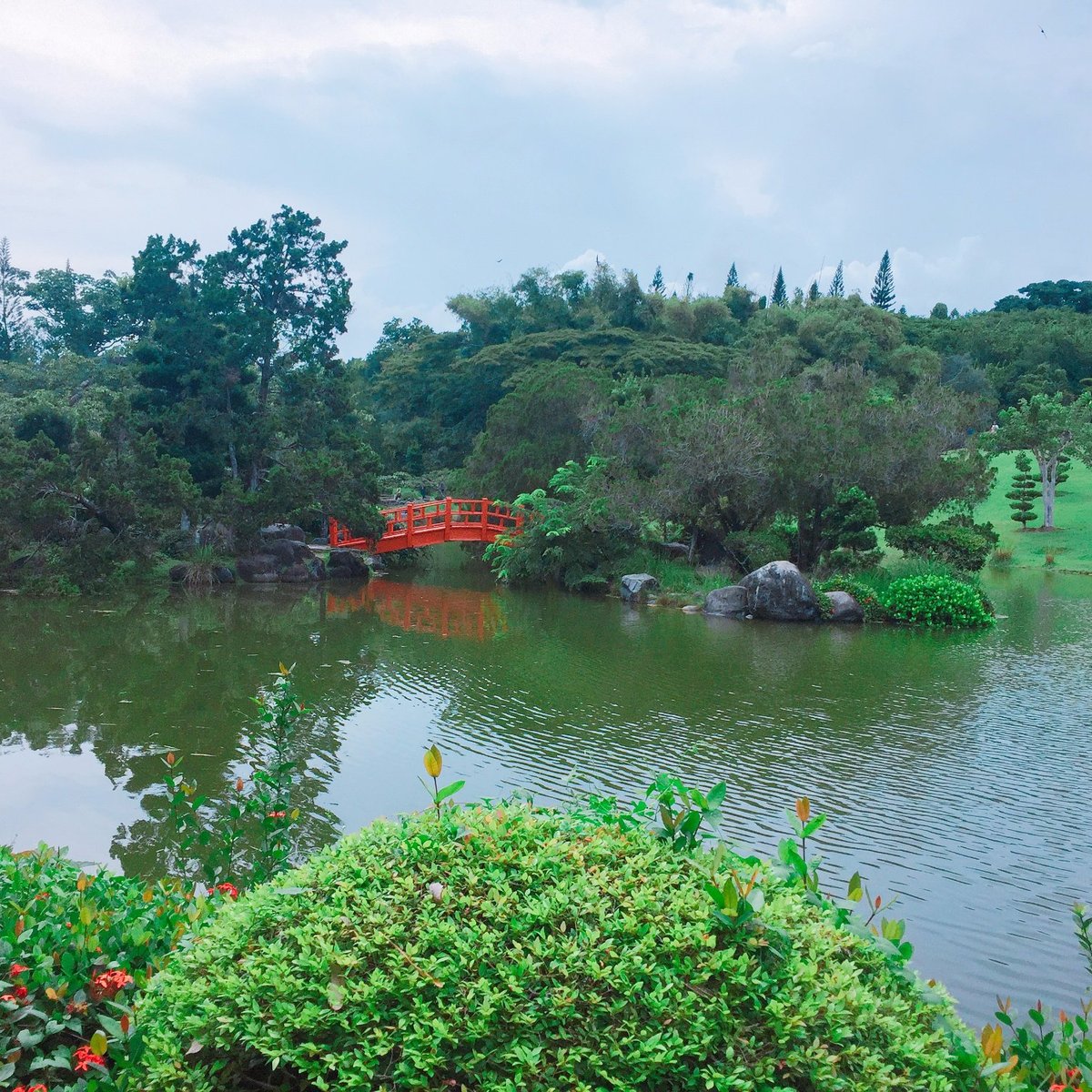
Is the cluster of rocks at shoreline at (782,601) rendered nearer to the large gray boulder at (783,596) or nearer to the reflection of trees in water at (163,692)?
the large gray boulder at (783,596)

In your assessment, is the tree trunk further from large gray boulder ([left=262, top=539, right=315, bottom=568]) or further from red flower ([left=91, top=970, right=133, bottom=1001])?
red flower ([left=91, top=970, right=133, bottom=1001])

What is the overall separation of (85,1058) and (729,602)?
12.2 metres

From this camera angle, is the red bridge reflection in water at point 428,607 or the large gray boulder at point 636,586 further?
the large gray boulder at point 636,586

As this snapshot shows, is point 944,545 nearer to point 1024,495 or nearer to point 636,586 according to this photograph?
point 636,586

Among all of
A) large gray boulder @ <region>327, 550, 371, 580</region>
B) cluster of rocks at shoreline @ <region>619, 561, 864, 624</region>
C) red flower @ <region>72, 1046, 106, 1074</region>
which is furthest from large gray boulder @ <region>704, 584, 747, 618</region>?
red flower @ <region>72, 1046, 106, 1074</region>

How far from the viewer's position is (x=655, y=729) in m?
7.41

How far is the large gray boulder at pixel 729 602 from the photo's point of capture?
45.1ft

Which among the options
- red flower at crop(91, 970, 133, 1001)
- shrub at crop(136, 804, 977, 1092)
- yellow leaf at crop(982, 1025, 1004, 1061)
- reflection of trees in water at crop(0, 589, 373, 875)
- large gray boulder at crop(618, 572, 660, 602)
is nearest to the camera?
shrub at crop(136, 804, 977, 1092)

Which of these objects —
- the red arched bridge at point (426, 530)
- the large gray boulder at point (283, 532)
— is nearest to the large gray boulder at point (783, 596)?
the red arched bridge at point (426, 530)

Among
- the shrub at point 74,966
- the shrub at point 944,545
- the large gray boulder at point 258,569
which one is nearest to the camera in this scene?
the shrub at point 74,966

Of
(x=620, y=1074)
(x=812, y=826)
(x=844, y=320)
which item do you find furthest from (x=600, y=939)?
(x=844, y=320)

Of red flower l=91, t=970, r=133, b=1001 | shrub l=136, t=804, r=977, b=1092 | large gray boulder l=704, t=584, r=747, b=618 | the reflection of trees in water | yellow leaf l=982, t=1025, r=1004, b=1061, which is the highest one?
shrub l=136, t=804, r=977, b=1092

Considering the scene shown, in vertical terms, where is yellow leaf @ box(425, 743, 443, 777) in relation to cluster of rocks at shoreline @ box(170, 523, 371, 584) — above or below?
above

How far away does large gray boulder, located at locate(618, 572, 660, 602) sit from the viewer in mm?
15477
